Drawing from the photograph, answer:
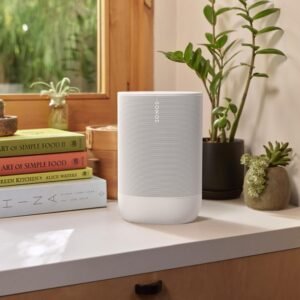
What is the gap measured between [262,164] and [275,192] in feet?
0.20

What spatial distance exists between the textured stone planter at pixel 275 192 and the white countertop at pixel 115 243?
0.02 meters

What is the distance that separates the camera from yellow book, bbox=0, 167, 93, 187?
1.08m

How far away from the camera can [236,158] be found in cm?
121

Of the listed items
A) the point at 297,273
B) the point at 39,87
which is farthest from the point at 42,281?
the point at 39,87

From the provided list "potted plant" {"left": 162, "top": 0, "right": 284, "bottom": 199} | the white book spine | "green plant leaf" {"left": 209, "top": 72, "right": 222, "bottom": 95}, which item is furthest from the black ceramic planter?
the white book spine

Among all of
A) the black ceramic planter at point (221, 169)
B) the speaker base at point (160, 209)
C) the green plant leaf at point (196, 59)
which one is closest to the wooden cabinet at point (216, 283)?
the speaker base at point (160, 209)

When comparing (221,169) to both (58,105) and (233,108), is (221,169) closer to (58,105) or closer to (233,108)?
(233,108)

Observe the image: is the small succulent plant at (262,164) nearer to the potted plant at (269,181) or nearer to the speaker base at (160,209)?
the potted plant at (269,181)

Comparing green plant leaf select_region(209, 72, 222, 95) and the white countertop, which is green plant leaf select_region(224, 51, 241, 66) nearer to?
green plant leaf select_region(209, 72, 222, 95)

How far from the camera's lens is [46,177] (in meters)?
1.12

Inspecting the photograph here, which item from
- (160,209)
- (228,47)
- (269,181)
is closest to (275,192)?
(269,181)

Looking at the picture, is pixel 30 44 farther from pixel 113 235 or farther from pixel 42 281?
pixel 42 281

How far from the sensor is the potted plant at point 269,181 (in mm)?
1110

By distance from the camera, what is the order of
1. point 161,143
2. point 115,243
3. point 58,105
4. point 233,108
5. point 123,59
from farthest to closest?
point 123,59 < point 58,105 < point 233,108 < point 161,143 < point 115,243
